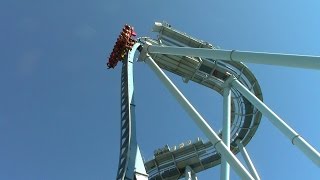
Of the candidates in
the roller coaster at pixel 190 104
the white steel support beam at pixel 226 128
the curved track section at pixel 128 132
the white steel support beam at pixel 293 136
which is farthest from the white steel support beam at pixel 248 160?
the curved track section at pixel 128 132

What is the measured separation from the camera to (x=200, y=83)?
1089 inches

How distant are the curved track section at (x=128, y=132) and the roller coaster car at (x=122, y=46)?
30cm

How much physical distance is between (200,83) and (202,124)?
7.96 metres

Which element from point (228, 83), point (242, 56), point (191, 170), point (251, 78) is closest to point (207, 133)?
point (242, 56)

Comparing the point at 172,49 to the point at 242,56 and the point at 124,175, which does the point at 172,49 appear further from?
the point at 124,175

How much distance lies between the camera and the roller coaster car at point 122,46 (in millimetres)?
23891

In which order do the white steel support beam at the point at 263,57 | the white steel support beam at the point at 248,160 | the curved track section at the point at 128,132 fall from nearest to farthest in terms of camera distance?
the white steel support beam at the point at 263,57, the curved track section at the point at 128,132, the white steel support beam at the point at 248,160

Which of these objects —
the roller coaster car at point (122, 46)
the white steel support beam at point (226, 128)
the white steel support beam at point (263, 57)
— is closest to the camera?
the white steel support beam at point (263, 57)

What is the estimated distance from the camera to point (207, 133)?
1956cm

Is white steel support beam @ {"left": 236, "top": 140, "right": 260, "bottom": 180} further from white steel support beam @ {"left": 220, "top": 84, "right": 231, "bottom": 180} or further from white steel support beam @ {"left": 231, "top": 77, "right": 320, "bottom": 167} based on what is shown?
Answer: white steel support beam @ {"left": 231, "top": 77, "right": 320, "bottom": 167}

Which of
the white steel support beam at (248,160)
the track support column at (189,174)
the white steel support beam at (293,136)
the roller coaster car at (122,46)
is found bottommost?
the white steel support beam at (293,136)

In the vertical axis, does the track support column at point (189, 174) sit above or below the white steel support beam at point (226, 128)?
above

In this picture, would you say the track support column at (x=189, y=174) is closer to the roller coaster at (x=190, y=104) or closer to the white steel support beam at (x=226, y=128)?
the roller coaster at (x=190, y=104)

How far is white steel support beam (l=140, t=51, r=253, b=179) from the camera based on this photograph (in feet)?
56.5
